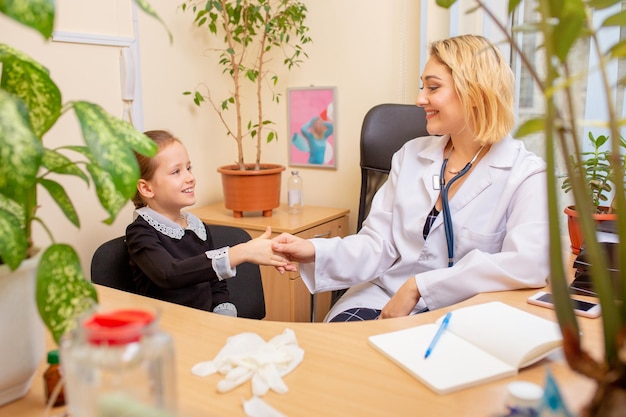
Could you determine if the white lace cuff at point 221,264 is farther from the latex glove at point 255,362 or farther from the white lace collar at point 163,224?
the latex glove at point 255,362

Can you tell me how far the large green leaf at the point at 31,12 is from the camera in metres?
0.59

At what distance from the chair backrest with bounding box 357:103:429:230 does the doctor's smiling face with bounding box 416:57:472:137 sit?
0.39 m

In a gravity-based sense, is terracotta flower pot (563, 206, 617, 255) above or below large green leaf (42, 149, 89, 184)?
below

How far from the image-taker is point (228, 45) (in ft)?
9.24

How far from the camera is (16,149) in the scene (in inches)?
24.3

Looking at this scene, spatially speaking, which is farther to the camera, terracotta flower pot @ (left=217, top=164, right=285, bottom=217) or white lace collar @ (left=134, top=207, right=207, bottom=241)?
terracotta flower pot @ (left=217, top=164, right=285, bottom=217)

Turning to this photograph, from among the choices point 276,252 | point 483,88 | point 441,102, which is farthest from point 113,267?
point 483,88

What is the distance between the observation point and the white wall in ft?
7.46

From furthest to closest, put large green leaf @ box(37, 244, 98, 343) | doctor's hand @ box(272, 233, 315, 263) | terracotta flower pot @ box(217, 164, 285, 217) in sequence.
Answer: terracotta flower pot @ box(217, 164, 285, 217) → doctor's hand @ box(272, 233, 315, 263) → large green leaf @ box(37, 244, 98, 343)

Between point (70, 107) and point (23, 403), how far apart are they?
0.47 metres

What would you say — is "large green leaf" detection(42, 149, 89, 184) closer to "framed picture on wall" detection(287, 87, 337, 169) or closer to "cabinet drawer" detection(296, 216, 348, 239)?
"cabinet drawer" detection(296, 216, 348, 239)

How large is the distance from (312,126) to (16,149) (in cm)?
233

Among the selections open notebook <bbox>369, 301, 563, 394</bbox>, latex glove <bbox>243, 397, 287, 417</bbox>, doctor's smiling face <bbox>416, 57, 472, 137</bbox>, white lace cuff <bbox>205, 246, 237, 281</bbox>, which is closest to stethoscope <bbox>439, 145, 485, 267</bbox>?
doctor's smiling face <bbox>416, 57, 472, 137</bbox>

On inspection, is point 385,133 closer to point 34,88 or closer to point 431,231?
point 431,231
